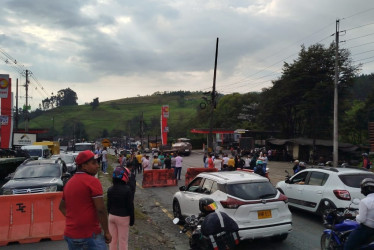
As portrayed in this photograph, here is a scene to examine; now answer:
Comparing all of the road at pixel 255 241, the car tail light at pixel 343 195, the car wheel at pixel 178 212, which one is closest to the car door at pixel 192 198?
the car wheel at pixel 178 212

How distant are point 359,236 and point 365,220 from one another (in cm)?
28

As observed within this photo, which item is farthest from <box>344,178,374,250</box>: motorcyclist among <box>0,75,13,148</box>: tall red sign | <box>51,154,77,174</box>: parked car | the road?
<box>0,75,13,148</box>: tall red sign

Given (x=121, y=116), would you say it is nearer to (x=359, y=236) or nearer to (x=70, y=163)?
(x=70, y=163)

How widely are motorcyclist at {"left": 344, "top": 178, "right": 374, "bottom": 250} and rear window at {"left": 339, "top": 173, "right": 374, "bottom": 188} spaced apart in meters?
4.17

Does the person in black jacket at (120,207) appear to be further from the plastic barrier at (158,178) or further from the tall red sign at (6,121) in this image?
the tall red sign at (6,121)

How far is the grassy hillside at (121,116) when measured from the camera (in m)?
129

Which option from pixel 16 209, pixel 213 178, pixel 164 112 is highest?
pixel 164 112

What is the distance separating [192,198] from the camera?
859cm

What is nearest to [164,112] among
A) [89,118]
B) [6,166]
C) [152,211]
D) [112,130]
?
[6,166]

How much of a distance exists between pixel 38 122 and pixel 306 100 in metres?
121

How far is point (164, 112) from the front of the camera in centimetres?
5003

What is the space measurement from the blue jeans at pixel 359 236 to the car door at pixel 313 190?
14.7 feet

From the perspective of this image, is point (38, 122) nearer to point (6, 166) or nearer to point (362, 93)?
point (362, 93)

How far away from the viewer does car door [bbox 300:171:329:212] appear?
31.2 feet
